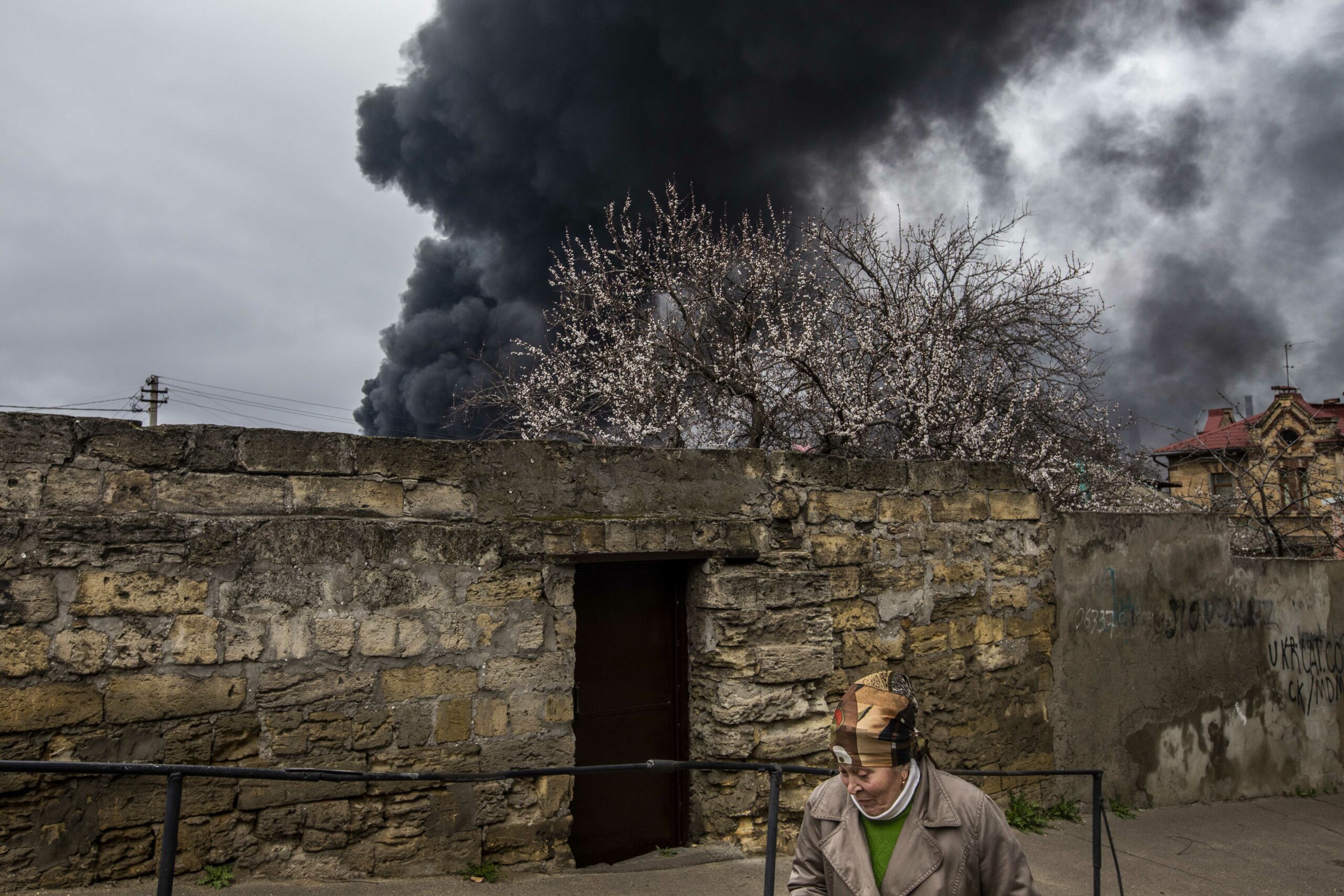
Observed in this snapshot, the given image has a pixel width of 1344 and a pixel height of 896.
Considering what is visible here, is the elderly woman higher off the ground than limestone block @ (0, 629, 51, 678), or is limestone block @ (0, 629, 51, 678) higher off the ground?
limestone block @ (0, 629, 51, 678)

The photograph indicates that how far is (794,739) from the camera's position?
5012mm

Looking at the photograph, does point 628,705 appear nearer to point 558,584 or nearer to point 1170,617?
point 558,584

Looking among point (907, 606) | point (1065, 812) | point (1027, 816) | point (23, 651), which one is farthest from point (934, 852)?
point (1065, 812)

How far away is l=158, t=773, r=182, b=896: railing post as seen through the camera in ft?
8.46

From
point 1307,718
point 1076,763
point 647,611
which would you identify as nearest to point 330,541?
point 647,611

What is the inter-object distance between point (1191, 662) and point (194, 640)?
284 inches

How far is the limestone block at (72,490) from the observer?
3.62 meters

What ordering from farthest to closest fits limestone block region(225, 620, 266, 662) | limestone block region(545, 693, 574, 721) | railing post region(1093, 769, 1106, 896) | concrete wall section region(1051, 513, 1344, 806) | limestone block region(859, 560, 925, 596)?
1. concrete wall section region(1051, 513, 1344, 806)
2. limestone block region(859, 560, 925, 596)
3. limestone block region(545, 693, 574, 721)
4. railing post region(1093, 769, 1106, 896)
5. limestone block region(225, 620, 266, 662)

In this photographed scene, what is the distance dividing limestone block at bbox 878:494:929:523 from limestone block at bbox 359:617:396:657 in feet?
9.73

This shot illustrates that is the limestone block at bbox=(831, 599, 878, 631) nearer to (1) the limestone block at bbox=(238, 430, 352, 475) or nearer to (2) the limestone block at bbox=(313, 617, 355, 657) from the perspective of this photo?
(2) the limestone block at bbox=(313, 617, 355, 657)

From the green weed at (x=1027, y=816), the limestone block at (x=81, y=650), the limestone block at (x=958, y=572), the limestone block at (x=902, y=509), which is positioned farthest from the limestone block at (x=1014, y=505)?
the limestone block at (x=81, y=650)

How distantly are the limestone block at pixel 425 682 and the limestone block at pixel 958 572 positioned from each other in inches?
121

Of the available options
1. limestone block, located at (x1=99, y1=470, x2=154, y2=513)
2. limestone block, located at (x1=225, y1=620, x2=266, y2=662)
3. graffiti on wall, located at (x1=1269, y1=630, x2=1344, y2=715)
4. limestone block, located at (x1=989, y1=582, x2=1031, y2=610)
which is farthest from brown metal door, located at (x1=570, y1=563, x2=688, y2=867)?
graffiti on wall, located at (x1=1269, y1=630, x2=1344, y2=715)

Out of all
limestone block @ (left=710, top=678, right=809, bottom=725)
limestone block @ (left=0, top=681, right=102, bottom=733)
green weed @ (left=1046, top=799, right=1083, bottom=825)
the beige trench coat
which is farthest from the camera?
green weed @ (left=1046, top=799, right=1083, bottom=825)
